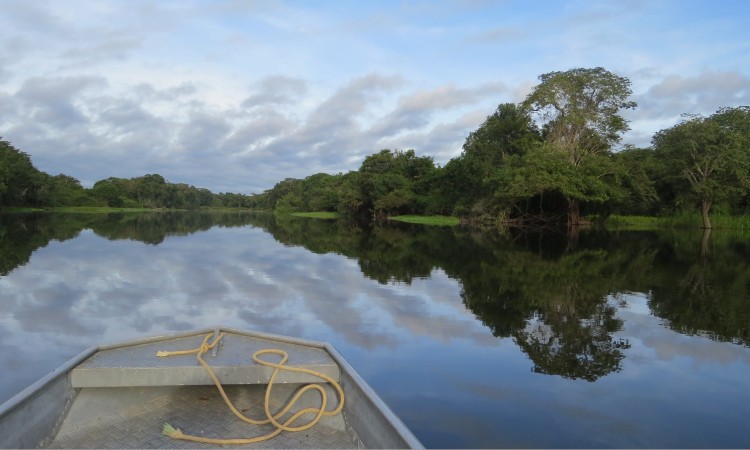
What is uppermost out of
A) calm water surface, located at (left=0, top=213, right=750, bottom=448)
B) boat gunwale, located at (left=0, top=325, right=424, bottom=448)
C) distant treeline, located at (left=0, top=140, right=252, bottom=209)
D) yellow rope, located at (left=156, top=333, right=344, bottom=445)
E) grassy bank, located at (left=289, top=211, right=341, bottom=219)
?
distant treeline, located at (left=0, top=140, right=252, bottom=209)

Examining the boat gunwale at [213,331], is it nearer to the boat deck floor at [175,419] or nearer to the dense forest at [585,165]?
the boat deck floor at [175,419]

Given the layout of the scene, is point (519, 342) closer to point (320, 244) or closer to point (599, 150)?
point (320, 244)

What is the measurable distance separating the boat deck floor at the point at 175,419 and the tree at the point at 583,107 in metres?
31.1

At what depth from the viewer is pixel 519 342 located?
6574 mm

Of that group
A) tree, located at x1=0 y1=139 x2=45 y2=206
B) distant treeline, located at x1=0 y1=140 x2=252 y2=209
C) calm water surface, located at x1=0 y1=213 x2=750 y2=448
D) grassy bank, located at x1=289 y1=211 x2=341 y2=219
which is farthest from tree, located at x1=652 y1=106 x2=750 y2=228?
tree, located at x1=0 y1=139 x2=45 y2=206

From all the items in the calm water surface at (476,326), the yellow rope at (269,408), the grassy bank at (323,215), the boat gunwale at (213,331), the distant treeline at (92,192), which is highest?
the distant treeline at (92,192)

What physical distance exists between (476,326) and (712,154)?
3151cm

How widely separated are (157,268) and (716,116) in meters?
37.1

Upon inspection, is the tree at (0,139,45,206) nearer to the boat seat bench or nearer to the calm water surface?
the calm water surface

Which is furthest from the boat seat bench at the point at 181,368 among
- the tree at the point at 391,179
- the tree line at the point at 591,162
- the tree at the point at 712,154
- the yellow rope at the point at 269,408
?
the tree at the point at 391,179

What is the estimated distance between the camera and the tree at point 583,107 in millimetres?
32406

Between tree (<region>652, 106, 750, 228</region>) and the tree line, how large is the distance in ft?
0.19

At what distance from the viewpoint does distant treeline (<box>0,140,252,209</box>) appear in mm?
58656

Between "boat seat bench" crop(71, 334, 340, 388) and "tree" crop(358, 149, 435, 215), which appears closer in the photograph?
"boat seat bench" crop(71, 334, 340, 388)
